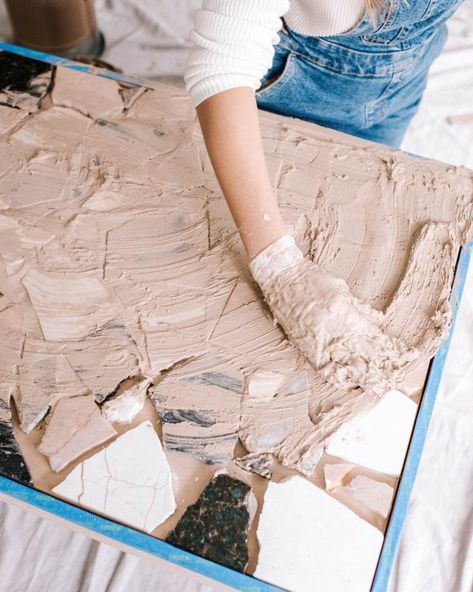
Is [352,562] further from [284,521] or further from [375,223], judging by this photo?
[375,223]

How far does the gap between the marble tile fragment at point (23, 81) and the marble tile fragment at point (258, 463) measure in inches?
37.8

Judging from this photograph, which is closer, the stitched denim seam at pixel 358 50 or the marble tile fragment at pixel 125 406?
the marble tile fragment at pixel 125 406

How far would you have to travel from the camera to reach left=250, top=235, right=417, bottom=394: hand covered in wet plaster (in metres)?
0.92

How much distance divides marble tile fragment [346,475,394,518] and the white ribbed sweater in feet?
2.32

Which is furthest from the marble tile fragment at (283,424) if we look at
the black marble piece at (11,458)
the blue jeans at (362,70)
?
the blue jeans at (362,70)

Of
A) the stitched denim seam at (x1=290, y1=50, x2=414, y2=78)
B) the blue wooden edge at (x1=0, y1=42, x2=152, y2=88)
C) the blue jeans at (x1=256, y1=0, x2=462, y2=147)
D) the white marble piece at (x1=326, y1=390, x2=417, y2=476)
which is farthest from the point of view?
the blue wooden edge at (x1=0, y1=42, x2=152, y2=88)

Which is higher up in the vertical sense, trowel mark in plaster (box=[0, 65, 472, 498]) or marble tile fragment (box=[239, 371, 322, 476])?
trowel mark in plaster (box=[0, 65, 472, 498])

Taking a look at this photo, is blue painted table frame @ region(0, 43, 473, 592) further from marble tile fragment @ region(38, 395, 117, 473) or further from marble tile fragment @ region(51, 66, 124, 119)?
marble tile fragment @ region(51, 66, 124, 119)

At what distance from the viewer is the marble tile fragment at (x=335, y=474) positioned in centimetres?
89

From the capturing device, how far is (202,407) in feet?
3.04

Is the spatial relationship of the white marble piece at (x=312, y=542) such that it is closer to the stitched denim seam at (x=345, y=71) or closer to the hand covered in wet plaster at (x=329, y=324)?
the hand covered in wet plaster at (x=329, y=324)

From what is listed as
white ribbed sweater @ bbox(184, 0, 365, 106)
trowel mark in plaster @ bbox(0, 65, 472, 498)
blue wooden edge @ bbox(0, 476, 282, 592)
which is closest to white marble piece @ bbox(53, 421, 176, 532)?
blue wooden edge @ bbox(0, 476, 282, 592)

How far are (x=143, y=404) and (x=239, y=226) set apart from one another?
0.36 metres

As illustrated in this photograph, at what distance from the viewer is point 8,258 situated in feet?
3.46
